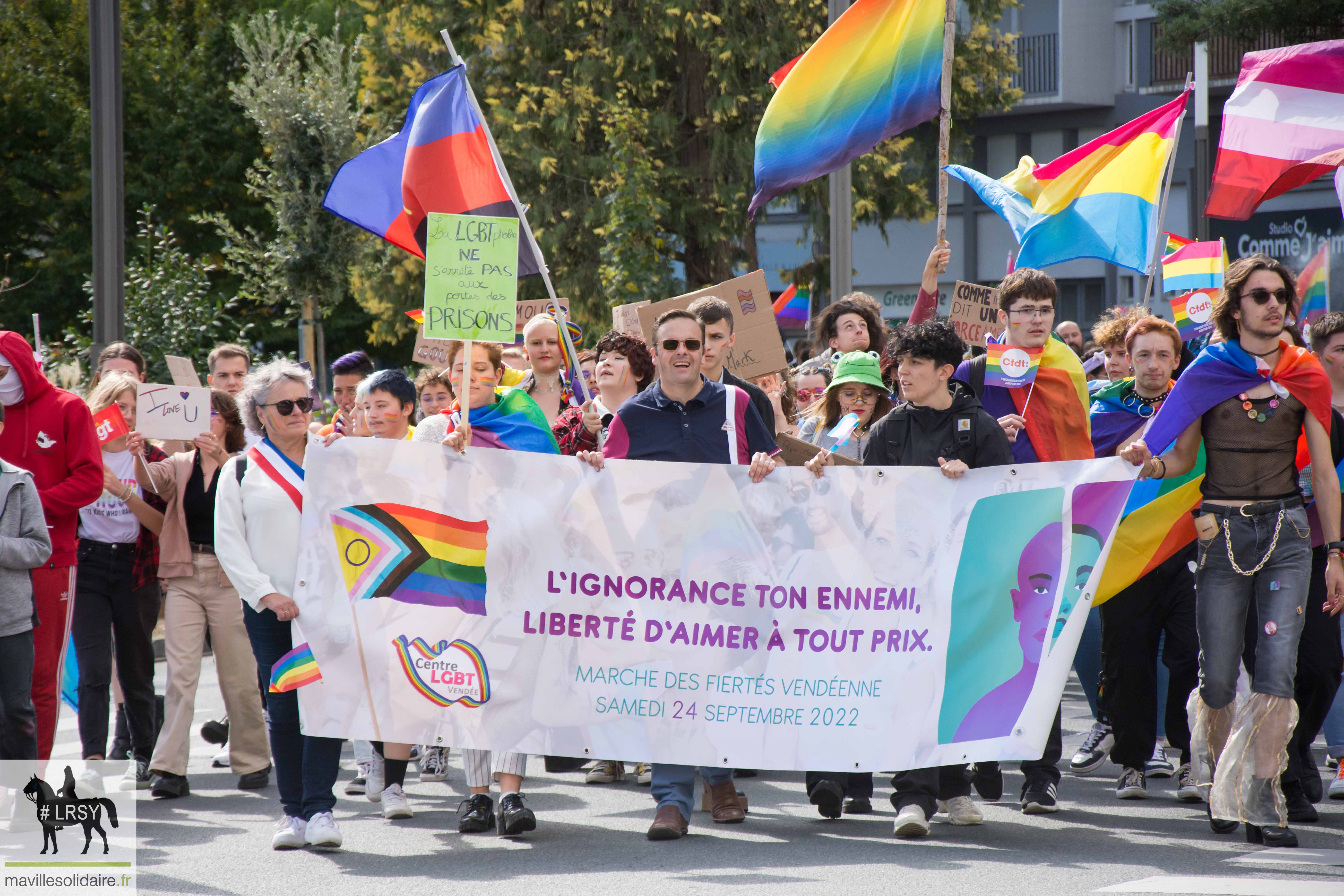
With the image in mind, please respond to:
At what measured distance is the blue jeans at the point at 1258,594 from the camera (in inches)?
239

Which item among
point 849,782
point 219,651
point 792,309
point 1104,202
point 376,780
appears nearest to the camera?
point 849,782

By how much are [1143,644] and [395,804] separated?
366 centimetres

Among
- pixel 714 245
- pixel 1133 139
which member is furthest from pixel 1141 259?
pixel 714 245

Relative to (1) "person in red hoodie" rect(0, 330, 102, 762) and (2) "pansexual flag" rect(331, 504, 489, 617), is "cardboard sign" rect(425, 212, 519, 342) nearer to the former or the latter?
(2) "pansexual flag" rect(331, 504, 489, 617)

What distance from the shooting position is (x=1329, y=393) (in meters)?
6.23

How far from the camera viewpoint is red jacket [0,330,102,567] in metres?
6.95

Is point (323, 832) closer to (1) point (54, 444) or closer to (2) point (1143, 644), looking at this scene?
(1) point (54, 444)

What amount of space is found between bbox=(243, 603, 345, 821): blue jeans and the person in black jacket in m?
2.41

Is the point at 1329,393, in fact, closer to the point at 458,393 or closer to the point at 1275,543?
the point at 1275,543

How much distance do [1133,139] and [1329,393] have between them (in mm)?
3469

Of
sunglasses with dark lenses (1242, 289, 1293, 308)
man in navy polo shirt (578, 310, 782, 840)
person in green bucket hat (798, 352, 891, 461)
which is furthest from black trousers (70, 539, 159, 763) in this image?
sunglasses with dark lenses (1242, 289, 1293, 308)

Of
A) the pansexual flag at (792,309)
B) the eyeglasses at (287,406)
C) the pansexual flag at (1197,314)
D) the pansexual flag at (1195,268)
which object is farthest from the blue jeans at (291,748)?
the pansexual flag at (792,309)

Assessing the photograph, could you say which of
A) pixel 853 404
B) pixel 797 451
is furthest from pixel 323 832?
pixel 853 404

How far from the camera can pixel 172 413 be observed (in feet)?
25.4
